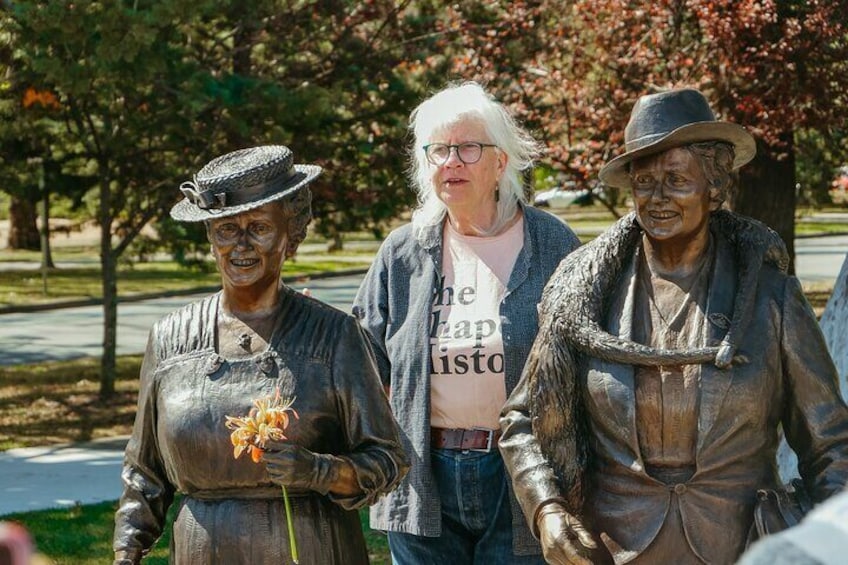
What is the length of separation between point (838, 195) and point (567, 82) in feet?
123

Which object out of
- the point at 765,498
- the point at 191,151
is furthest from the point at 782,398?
the point at 191,151

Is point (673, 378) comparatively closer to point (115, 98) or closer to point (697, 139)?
point (697, 139)

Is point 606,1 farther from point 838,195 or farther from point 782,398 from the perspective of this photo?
point 838,195

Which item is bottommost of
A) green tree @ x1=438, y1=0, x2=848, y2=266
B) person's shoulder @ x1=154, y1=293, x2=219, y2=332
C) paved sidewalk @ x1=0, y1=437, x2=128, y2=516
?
paved sidewalk @ x1=0, y1=437, x2=128, y2=516

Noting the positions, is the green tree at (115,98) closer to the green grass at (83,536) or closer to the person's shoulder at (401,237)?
the green grass at (83,536)

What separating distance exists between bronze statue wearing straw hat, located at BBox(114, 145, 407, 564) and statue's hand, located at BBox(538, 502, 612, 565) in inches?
15.0

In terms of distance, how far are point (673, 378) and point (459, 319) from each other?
1.24m

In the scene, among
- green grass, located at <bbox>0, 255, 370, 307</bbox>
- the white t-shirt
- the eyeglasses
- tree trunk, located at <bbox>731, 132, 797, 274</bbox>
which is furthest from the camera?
green grass, located at <bbox>0, 255, 370, 307</bbox>

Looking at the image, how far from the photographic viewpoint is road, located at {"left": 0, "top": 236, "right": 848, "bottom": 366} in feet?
55.4

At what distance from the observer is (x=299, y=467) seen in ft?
10.0

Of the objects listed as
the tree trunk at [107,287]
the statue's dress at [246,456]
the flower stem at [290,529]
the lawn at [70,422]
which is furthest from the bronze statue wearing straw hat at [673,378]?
the tree trunk at [107,287]

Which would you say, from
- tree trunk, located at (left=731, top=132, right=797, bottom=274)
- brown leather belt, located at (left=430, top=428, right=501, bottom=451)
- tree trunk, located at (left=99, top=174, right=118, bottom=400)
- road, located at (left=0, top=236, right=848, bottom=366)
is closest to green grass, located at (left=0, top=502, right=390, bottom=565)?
brown leather belt, located at (left=430, top=428, right=501, bottom=451)

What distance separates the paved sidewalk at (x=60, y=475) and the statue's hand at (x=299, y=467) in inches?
239

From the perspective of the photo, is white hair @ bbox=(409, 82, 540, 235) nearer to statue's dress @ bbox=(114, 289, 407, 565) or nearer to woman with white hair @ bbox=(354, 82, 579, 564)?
woman with white hair @ bbox=(354, 82, 579, 564)
